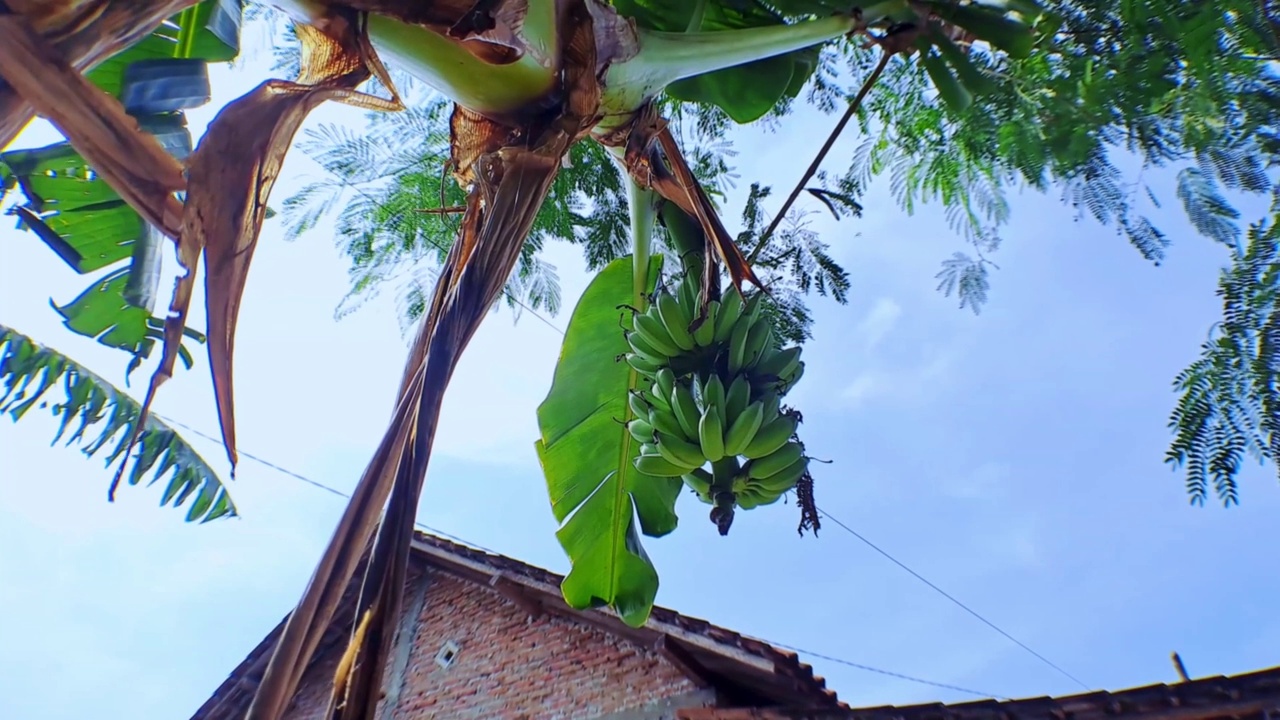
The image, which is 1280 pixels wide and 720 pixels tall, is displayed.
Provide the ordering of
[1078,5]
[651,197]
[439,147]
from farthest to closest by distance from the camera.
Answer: [439,147] < [1078,5] < [651,197]

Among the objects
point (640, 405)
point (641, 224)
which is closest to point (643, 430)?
point (640, 405)

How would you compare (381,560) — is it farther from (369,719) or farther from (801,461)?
(801,461)

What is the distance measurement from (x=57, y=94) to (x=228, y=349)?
31 centimetres

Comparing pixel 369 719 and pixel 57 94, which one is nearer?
pixel 369 719

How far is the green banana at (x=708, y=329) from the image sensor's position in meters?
1.84

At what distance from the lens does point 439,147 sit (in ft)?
10.6

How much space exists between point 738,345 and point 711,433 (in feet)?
0.83

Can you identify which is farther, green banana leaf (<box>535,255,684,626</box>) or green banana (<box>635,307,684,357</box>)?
green banana leaf (<box>535,255,684,626</box>)

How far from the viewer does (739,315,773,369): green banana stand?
6.31 feet

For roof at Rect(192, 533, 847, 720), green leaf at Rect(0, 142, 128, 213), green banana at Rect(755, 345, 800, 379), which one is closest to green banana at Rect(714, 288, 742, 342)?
green banana at Rect(755, 345, 800, 379)

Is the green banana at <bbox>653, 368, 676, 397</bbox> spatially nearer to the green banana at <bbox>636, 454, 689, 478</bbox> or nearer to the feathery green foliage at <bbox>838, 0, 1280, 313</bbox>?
the green banana at <bbox>636, 454, 689, 478</bbox>

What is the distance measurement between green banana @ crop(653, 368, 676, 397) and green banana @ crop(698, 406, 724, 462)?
0.17 meters

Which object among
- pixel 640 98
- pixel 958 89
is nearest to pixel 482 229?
pixel 640 98

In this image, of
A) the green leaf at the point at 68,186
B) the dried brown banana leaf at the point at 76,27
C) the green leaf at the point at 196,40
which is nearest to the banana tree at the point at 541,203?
the dried brown banana leaf at the point at 76,27
